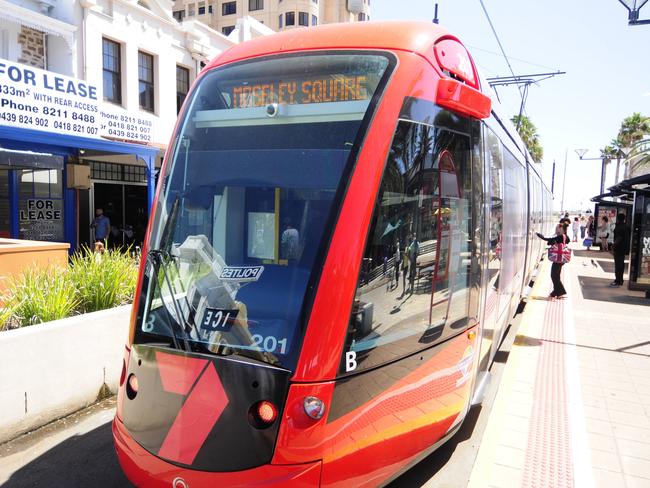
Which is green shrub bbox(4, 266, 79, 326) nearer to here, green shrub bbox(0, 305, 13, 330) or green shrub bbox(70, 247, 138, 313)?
green shrub bbox(0, 305, 13, 330)

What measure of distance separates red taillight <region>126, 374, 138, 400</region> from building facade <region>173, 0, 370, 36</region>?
44.9 meters

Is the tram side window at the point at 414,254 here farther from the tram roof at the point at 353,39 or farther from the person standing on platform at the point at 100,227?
the person standing on platform at the point at 100,227

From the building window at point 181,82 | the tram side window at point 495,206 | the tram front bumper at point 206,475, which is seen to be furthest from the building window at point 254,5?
the tram front bumper at point 206,475

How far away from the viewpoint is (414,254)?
302cm

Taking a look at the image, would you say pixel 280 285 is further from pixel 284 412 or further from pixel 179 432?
pixel 179 432

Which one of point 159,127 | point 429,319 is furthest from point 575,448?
point 159,127

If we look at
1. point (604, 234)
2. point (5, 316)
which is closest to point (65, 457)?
point (5, 316)

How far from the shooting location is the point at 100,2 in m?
14.9

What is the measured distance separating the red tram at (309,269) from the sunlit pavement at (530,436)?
0.73 m

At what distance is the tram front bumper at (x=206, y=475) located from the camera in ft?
8.13

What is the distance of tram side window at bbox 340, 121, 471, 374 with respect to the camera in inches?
107

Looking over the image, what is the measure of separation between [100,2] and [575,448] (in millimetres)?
16508

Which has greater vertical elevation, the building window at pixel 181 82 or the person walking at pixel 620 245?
the building window at pixel 181 82

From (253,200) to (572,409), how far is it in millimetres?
4029
